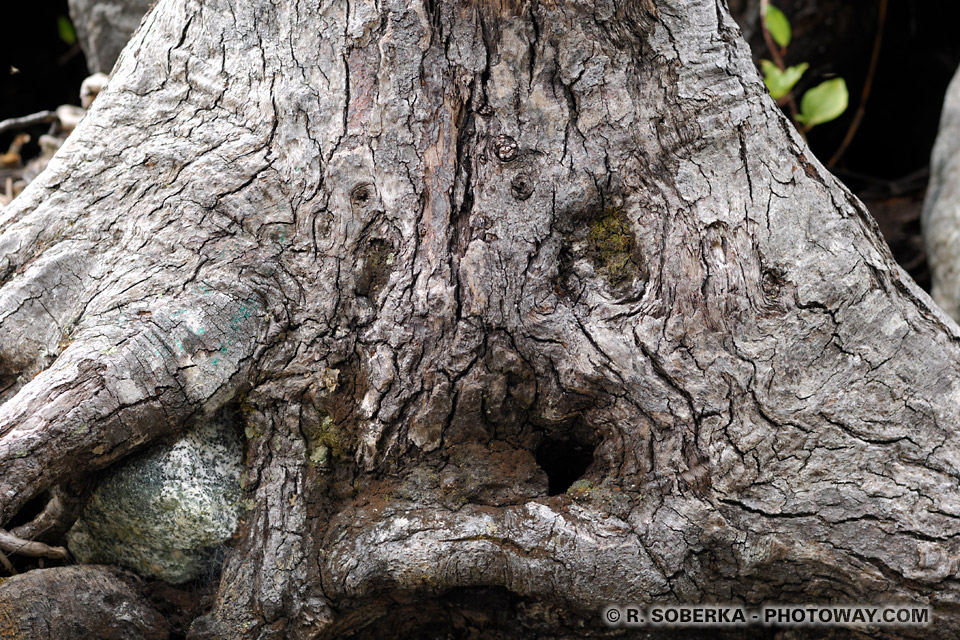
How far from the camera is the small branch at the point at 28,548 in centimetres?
184

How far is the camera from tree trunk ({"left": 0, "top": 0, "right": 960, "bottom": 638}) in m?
1.90

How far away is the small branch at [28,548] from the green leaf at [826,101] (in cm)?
360

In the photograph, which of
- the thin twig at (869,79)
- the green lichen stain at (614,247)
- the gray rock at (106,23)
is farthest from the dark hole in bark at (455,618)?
the thin twig at (869,79)

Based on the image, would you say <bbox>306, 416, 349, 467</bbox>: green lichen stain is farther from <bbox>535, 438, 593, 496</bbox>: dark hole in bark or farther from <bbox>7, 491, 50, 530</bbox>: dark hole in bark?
<bbox>7, 491, 50, 530</bbox>: dark hole in bark

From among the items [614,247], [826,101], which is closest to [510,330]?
[614,247]

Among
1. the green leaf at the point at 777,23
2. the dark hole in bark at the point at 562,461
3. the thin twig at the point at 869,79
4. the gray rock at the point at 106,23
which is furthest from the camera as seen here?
the thin twig at the point at 869,79

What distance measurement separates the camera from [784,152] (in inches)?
79.0

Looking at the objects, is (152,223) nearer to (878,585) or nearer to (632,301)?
(632,301)

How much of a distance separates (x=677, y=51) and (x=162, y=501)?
1785mm

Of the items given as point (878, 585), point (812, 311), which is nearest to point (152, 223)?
point (812, 311)

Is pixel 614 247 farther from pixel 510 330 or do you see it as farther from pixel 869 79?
pixel 869 79

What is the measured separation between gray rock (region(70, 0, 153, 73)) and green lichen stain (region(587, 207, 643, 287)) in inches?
124

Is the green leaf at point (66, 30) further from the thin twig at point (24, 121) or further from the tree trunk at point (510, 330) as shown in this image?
the tree trunk at point (510, 330)

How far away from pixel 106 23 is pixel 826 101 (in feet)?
12.3
